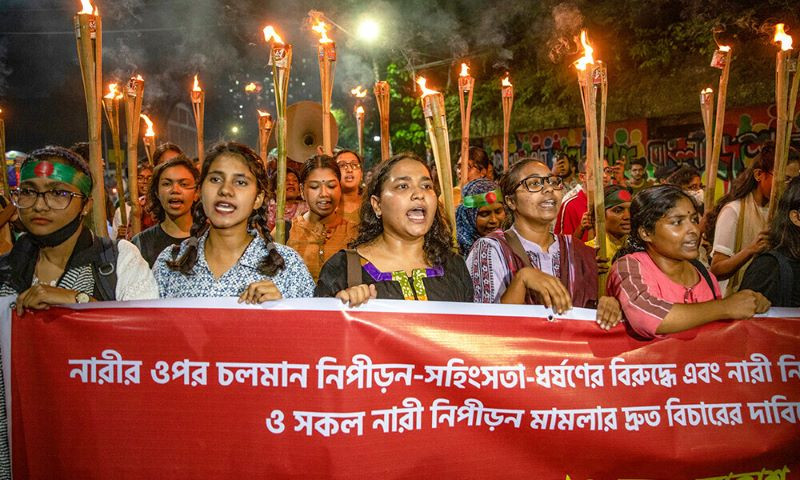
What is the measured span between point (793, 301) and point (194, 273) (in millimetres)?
2844

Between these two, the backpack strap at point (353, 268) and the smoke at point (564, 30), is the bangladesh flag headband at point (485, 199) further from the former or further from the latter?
the smoke at point (564, 30)

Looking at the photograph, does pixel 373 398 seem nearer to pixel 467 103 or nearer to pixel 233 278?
pixel 233 278

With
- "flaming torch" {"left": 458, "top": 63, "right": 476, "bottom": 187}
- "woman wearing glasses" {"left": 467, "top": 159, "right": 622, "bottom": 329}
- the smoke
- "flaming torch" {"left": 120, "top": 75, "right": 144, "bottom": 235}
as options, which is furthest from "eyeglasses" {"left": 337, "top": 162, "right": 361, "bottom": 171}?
the smoke

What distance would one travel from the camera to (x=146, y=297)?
2.69 meters

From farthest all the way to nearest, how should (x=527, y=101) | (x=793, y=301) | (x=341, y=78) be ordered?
(x=341, y=78), (x=527, y=101), (x=793, y=301)

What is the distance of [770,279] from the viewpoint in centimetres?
295

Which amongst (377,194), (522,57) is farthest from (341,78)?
(377,194)

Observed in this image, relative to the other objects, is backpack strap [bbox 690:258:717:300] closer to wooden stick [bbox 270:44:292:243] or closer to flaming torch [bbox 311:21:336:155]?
wooden stick [bbox 270:44:292:243]

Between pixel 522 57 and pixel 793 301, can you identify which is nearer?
pixel 793 301

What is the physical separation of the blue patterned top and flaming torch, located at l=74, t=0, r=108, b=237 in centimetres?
78

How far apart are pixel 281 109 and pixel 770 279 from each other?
2837mm

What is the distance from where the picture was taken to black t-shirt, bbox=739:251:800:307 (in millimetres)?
2924

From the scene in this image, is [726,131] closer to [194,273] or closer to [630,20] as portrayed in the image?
[630,20]

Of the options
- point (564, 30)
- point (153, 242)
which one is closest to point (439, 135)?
point (153, 242)
